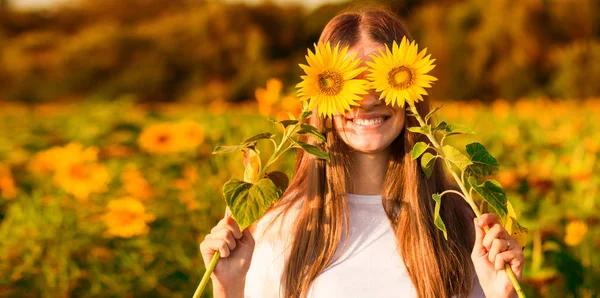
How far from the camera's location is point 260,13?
36.9ft

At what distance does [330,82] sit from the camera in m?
1.04

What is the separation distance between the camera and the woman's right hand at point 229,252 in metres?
1.05

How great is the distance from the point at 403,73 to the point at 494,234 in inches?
10.6

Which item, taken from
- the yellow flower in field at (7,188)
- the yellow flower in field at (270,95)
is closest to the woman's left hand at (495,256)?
the yellow flower in field at (270,95)

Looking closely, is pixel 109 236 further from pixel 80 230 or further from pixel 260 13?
pixel 260 13

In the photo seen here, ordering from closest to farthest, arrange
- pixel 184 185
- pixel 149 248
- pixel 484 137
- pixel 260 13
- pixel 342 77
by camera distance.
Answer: pixel 342 77
pixel 149 248
pixel 184 185
pixel 484 137
pixel 260 13

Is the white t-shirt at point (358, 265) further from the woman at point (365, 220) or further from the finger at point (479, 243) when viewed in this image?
the finger at point (479, 243)

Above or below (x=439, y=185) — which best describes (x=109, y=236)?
below

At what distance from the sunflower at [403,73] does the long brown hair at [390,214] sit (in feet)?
0.81

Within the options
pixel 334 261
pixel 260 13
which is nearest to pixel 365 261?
pixel 334 261

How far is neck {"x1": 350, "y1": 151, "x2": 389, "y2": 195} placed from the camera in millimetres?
1374

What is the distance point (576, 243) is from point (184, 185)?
1389mm

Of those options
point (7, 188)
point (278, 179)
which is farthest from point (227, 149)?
point (7, 188)

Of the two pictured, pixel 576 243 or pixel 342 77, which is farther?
pixel 576 243
